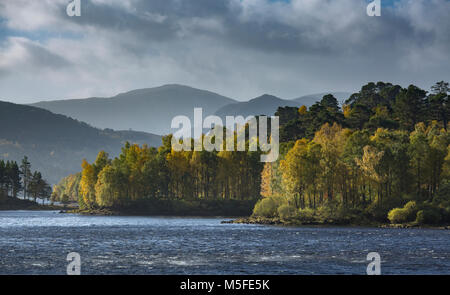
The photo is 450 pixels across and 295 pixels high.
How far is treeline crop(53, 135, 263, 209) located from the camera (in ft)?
474

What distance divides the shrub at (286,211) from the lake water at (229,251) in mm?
19210

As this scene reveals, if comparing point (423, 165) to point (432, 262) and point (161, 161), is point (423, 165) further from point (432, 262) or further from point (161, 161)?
point (161, 161)

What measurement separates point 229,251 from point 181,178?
94092 mm

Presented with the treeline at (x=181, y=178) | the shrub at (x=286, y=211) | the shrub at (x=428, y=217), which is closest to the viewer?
the shrub at (x=428, y=217)

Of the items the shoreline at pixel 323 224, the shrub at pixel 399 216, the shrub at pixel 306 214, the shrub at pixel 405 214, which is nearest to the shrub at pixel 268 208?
the shoreline at pixel 323 224

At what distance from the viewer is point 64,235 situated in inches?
3081

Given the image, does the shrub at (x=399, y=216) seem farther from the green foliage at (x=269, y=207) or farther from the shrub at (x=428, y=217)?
the green foliage at (x=269, y=207)

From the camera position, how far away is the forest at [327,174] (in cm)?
9550

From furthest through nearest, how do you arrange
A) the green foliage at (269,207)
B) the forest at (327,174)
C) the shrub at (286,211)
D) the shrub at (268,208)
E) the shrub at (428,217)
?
1. the shrub at (268,208)
2. the green foliage at (269,207)
3. the shrub at (286,211)
4. the forest at (327,174)
5. the shrub at (428,217)

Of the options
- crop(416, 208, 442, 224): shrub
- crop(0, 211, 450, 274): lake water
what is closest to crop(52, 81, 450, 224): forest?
crop(416, 208, 442, 224): shrub

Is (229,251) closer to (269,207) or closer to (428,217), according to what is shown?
(428,217)

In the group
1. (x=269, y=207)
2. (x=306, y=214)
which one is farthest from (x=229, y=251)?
(x=269, y=207)

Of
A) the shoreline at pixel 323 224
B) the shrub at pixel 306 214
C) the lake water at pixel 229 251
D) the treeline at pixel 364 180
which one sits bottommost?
the lake water at pixel 229 251
